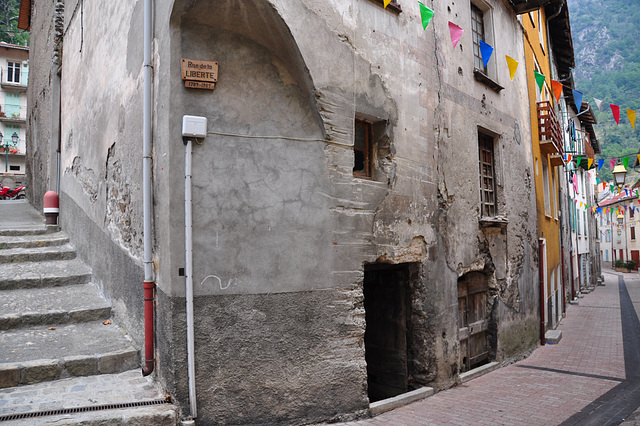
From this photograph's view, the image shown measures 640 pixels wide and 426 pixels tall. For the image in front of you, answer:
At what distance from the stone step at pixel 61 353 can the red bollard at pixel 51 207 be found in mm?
4253

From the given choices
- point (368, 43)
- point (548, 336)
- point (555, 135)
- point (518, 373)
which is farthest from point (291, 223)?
point (555, 135)

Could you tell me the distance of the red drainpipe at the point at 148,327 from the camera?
4.90 m

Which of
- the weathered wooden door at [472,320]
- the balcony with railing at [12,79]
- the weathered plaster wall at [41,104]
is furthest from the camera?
the balcony with railing at [12,79]

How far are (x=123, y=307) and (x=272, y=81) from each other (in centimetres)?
333

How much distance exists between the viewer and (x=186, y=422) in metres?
4.32

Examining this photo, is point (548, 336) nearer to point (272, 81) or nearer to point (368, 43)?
point (368, 43)

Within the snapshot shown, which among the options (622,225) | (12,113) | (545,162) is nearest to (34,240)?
(545,162)

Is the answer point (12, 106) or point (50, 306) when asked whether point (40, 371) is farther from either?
point (12, 106)

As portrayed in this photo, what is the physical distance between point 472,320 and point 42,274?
7065 mm

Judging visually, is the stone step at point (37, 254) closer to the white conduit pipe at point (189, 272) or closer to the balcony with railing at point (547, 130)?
A: the white conduit pipe at point (189, 272)

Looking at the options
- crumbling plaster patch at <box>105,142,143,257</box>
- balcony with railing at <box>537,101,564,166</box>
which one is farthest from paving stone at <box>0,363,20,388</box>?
balcony with railing at <box>537,101,564,166</box>

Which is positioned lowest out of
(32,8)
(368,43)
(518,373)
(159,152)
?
(518,373)

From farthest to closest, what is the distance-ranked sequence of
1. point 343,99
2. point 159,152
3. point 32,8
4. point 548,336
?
1. point 32,8
2. point 548,336
3. point 343,99
4. point 159,152

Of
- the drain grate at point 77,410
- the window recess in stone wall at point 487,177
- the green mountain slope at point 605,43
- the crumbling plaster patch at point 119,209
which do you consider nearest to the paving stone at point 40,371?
the drain grate at point 77,410
